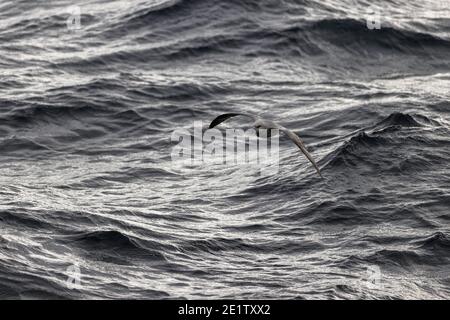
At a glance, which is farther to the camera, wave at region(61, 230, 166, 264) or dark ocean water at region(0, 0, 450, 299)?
wave at region(61, 230, 166, 264)

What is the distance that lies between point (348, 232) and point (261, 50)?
1091cm

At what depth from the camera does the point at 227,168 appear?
65.2ft

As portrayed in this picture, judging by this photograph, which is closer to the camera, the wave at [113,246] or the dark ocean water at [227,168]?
the dark ocean water at [227,168]

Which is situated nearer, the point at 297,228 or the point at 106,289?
the point at 106,289

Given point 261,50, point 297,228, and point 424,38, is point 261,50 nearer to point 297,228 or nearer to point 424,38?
point 424,38

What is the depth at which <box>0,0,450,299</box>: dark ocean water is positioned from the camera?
596 inches

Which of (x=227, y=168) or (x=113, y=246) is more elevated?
(x=113, y=246)

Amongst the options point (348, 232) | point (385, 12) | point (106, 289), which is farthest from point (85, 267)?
point (385, 12)

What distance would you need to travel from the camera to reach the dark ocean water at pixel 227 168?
49.7 feet

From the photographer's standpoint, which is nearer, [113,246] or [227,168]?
[113,246]

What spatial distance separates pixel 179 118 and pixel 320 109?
10.6ft

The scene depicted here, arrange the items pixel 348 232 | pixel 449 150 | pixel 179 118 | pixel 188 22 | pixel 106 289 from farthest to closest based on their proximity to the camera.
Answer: pixel 188 22 < pixel 179 118 < pixel 449 150 < pixel 348 232 < pixel 106 289

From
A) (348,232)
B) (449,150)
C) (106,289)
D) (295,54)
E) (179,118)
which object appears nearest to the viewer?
(106,289)

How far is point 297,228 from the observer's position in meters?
16.9
